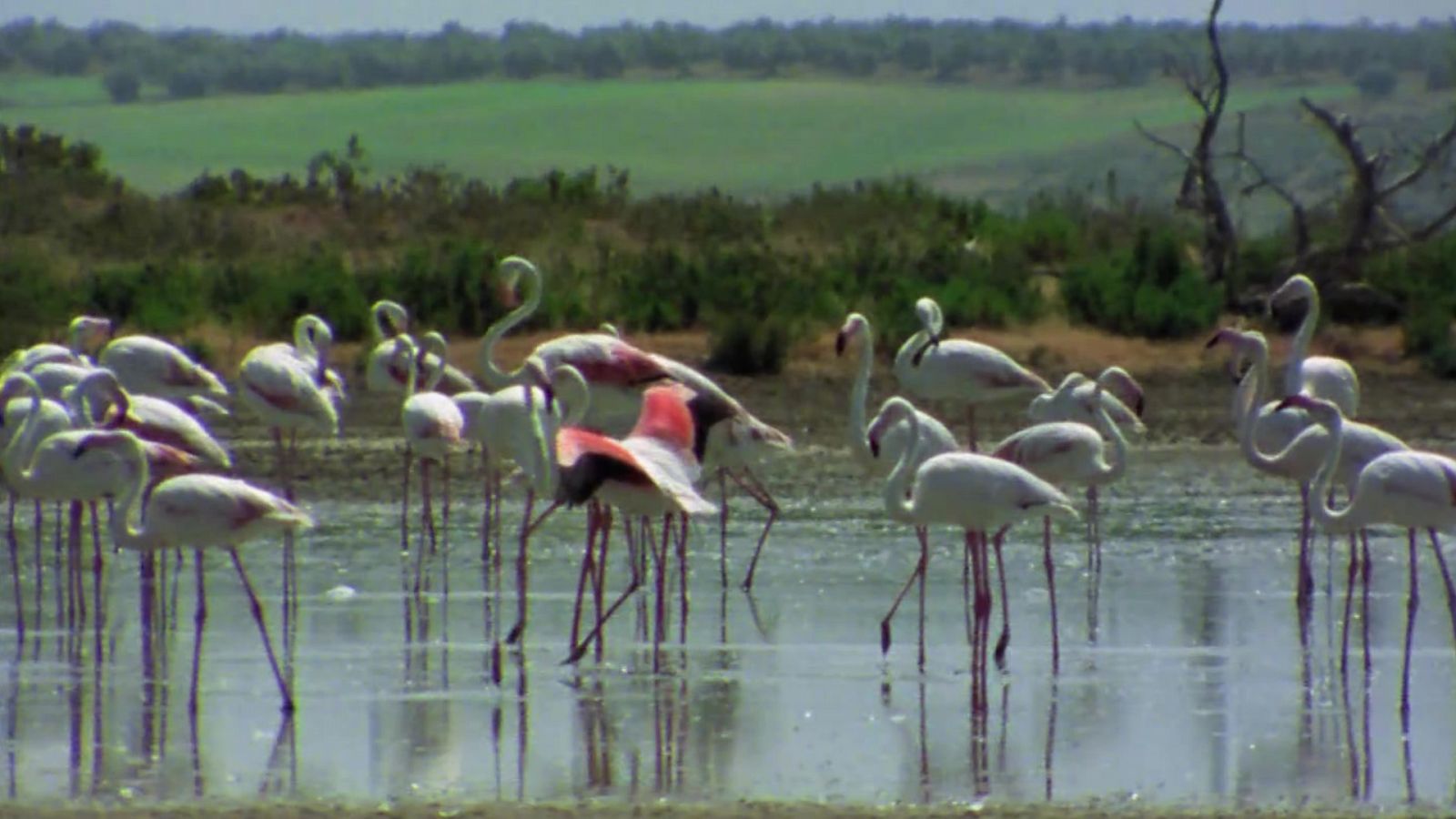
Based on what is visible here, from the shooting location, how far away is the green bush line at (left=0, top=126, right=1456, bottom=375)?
23.6 m

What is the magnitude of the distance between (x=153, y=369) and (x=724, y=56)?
3962 inches

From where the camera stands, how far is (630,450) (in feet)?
33.0

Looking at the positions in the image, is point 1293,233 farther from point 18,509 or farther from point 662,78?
point 662,78

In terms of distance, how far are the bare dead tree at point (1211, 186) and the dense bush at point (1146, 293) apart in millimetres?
272

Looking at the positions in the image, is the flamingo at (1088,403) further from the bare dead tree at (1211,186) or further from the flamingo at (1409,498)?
the bare dead tree at (1211,186)

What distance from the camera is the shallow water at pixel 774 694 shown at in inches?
304

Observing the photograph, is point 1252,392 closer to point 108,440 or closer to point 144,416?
point 144,416

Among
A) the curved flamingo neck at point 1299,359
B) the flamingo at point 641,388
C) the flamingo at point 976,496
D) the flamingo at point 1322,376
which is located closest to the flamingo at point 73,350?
the flamingo at point 641,388

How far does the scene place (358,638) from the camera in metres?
10.5

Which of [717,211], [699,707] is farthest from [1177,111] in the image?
[699,707]

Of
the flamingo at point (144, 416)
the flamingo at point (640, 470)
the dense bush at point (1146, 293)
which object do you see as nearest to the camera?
the flamingo at point (640, 470)

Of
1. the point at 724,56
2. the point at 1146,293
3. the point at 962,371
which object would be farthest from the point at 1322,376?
the point at 724,56

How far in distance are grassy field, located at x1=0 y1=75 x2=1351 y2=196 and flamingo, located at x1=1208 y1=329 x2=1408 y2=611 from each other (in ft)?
183

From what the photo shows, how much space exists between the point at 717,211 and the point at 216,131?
51.0m
